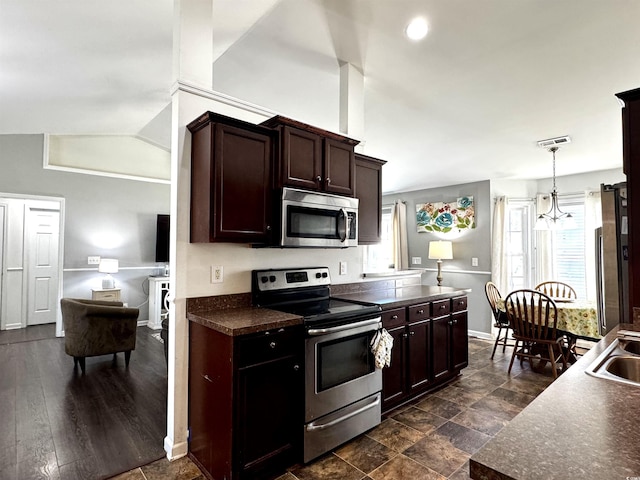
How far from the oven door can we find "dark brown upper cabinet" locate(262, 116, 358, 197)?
1067mm

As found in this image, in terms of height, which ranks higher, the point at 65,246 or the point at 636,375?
the point at 65,246

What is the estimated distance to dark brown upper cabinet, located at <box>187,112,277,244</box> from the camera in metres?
2.12

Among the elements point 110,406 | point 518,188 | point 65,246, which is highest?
point 518,188

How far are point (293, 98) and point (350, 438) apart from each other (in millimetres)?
3088

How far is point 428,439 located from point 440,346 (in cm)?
100

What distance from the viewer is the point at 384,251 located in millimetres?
7496

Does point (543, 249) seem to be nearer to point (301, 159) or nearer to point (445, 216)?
point (445, 216)

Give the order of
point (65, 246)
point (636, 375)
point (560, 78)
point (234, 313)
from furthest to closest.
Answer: point (65, 246)
point (560, 78)
point (234, 313)
point (636, 375)

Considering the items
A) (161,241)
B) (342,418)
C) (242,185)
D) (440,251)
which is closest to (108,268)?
(161,241)

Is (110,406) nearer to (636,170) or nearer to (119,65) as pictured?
(119,65)

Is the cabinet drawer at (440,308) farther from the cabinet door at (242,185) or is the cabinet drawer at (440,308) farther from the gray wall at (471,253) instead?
the gray wall at (471,253)

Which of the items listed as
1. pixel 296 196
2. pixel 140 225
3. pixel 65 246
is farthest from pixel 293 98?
pixel 65 246

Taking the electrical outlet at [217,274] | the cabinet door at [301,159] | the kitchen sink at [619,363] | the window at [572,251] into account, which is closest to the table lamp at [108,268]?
the electrical outlet at [217,274]

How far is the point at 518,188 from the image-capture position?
568 centimetres
